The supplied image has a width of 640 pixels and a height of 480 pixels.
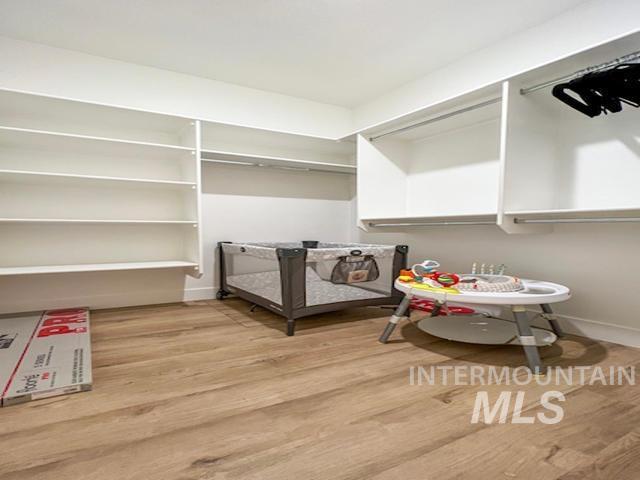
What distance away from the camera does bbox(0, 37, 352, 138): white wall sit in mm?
2398

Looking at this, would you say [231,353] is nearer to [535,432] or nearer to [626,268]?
[535,432]

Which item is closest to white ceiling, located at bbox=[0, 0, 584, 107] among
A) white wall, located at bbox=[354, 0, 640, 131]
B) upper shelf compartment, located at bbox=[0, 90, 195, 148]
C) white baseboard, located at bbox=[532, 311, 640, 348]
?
white wall, located at bbox=[354, 0, 640, 131]

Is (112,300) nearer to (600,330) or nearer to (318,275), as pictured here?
(318,275)

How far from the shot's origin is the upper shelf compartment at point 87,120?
87.9 inches

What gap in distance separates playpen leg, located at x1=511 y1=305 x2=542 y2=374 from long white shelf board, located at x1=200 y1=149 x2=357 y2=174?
6.49 ft

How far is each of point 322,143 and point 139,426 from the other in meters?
2.59

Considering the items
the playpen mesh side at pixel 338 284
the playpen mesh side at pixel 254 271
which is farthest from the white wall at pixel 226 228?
the playpen mesh side at pixel 338 284

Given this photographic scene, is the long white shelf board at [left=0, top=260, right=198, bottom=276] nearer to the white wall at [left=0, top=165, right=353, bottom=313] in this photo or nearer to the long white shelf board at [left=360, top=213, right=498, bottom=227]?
the white wall at [left=0, top=165, right=353, bottom=313]

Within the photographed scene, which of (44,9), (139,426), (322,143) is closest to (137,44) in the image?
(44,9)

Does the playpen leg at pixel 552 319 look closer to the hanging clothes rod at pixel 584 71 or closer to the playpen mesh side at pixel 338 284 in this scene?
the playpen mesh side at pixel 338 284

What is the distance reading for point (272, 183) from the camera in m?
3.28

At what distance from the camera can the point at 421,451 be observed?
98 cm

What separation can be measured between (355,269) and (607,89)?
1494mm

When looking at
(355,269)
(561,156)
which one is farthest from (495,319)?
(561,156)
